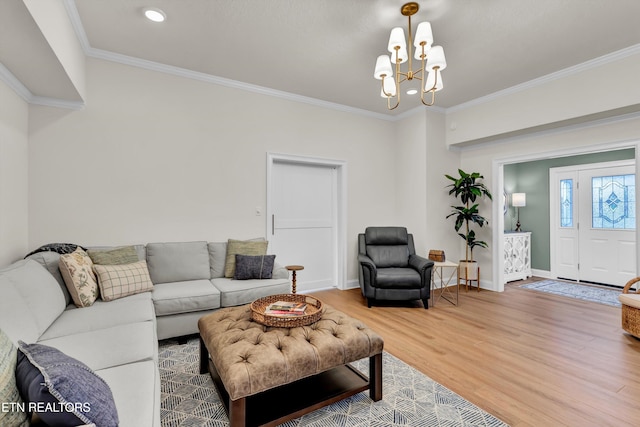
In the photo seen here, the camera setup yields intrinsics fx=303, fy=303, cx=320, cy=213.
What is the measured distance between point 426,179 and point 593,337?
2645 millimetres

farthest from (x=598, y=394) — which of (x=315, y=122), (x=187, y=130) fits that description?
(x=187, y=130)

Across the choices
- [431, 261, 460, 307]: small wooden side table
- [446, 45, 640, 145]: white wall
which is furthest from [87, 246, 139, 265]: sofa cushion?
[446, 45, 640, 145]: white wall

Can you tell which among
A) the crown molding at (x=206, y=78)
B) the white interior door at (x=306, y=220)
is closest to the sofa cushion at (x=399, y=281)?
the white interior door at (x=306, y=220)

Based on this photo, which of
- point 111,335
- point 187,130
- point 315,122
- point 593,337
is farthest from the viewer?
point 315,122

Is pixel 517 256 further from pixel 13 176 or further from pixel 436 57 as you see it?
pixel 13 176

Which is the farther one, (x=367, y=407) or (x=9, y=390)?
(x=367, y=407)

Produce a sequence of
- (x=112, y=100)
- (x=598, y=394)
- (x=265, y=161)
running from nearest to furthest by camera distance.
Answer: (x=598, y=394) < (x=112, y=100) < (x=265, y=161)

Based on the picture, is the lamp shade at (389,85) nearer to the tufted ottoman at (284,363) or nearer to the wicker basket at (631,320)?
the tufted ottoman at (284,363)

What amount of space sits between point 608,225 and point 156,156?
22.1 feet

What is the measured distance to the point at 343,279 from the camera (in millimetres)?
4727

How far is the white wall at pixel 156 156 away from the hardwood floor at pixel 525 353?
6.68 feet

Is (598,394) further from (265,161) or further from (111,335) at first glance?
(265,161)

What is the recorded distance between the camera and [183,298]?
8.80ft

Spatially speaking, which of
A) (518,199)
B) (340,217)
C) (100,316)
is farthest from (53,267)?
(518,199)
